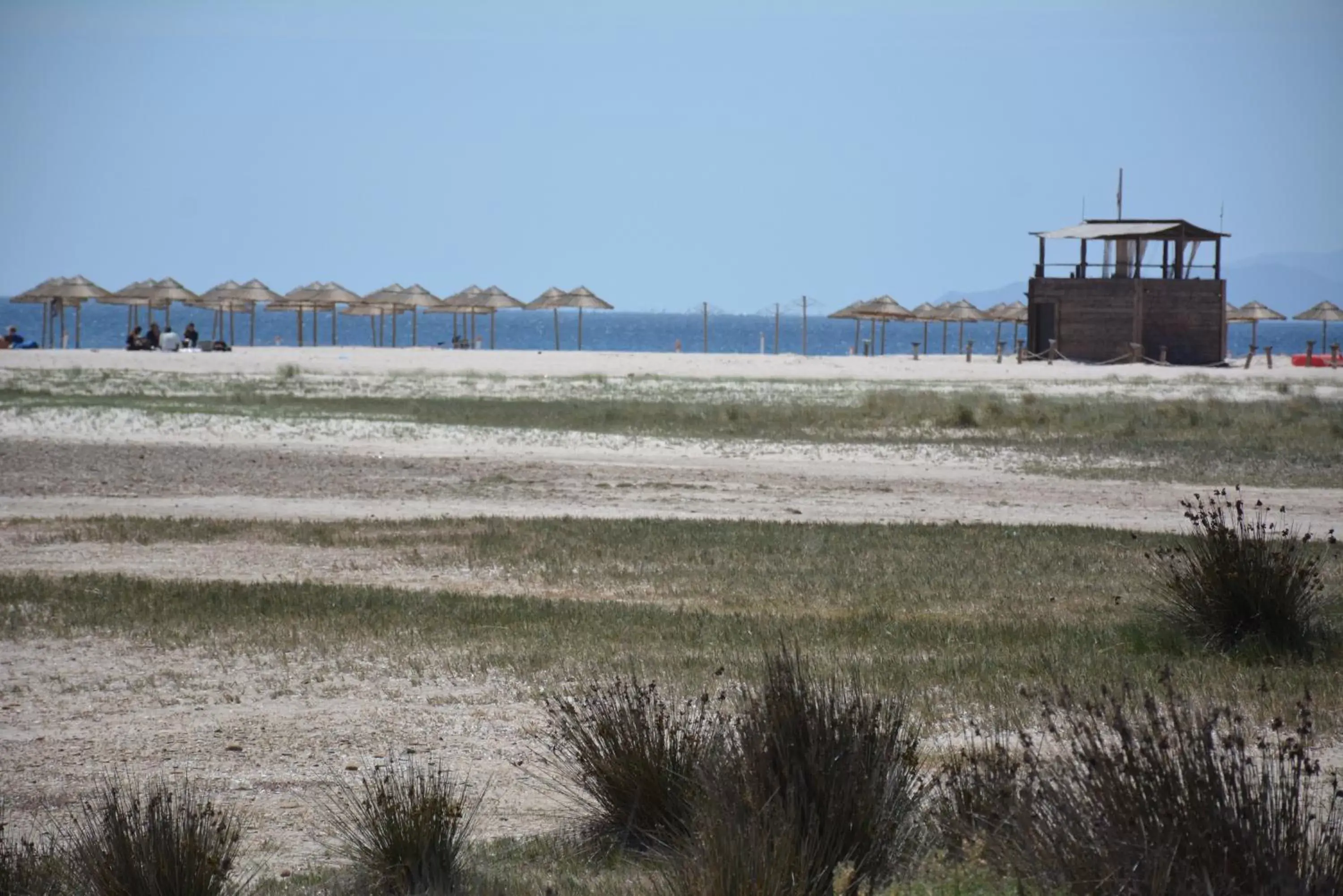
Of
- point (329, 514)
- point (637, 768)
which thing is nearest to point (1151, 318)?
point (329, 514)

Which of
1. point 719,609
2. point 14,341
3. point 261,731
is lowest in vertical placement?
point 261,731

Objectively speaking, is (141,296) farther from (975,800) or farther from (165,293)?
(975,800)

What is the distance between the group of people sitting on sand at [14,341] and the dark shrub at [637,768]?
176 ft

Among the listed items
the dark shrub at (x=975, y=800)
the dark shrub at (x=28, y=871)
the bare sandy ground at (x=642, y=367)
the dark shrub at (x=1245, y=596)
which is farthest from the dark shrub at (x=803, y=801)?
the bare sandy ground at (x=642, y=367)

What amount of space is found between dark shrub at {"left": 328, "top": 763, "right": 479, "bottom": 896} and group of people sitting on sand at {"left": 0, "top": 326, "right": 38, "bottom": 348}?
5403 cm

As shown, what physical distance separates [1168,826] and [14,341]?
58312 millimetres

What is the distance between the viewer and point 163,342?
171 feet

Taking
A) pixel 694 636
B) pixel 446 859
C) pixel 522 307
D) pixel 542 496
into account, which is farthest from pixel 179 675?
pixel 522 307

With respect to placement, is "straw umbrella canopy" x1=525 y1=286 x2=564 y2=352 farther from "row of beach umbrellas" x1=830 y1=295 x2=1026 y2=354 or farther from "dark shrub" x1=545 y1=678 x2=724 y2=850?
"dark shrub" x1=545 y1=678 x2=724 y2=850

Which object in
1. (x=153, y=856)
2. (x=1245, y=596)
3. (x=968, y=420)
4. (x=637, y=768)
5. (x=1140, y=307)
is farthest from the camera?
(x=1140, y=307)

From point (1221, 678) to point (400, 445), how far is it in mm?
17295

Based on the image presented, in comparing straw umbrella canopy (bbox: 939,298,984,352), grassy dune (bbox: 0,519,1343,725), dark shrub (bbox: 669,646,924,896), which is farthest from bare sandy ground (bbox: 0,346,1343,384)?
dark shrub (bbox: 669,646,924,896)

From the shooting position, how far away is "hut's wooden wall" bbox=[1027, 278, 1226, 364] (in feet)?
164

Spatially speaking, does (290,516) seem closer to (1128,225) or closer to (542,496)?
(542,496)
